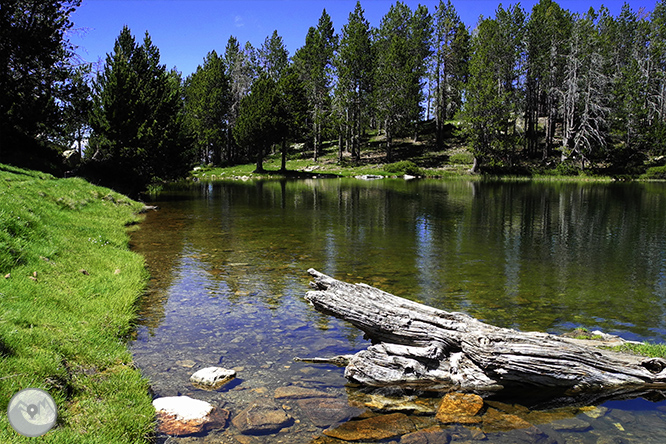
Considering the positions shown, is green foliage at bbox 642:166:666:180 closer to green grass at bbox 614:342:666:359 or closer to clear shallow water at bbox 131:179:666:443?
clear shallow water at bbox 131:179:666:443

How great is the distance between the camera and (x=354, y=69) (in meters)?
81.1

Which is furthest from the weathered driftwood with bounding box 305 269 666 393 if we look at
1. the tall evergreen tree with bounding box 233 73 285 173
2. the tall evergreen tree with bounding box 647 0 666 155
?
the tall evergreen tree with bounding box 647 0 666 155

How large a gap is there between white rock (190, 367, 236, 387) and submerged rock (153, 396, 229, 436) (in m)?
0.63

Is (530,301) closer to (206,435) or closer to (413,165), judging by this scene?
(206,435)

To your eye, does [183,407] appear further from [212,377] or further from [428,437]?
[428,437]

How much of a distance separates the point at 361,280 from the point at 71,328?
8598mm

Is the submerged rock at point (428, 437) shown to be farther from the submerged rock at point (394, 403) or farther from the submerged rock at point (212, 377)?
the submerged rock at point (212, 377)

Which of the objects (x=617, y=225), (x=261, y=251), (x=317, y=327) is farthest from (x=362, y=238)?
(x=617, y=225)

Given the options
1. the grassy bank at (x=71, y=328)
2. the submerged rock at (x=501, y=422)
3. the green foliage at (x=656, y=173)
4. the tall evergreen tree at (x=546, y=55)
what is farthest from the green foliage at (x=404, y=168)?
the submerged rock at (x=501, y=422)

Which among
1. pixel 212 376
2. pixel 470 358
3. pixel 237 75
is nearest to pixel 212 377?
pixel 212 376

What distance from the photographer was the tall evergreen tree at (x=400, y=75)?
263 feet

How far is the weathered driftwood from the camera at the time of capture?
273 inches

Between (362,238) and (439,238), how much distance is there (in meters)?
3.80

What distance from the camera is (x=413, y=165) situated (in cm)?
7581
